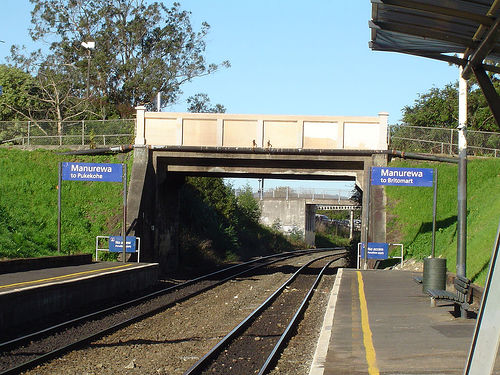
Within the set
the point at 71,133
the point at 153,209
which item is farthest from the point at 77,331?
the point at 71,133

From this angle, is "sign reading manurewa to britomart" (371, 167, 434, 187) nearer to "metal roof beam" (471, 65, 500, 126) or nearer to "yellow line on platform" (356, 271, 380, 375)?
"yellow line on platform" (356, 271, 380, 375)

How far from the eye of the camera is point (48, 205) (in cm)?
2745

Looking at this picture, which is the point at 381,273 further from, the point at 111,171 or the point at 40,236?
the point at 40,236

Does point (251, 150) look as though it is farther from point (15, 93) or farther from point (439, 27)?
point (15, 93)

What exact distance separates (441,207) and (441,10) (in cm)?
2333

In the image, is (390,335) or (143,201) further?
(143,201)

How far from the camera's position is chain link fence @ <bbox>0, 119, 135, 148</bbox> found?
1292 inches

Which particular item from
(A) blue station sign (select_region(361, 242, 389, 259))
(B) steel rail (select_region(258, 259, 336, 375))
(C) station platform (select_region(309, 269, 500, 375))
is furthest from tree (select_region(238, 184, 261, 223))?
(C) station platform (select_region(309, 269, 500, 375))

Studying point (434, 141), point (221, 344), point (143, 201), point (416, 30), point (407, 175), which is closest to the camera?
point (416, 30)

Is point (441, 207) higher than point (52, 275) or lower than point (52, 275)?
higher

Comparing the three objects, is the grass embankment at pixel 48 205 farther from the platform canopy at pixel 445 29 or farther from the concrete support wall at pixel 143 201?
the platform canopy at pixel 445 29

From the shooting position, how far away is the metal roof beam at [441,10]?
248 inches

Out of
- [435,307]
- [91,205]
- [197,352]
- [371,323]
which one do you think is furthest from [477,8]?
[91,205]

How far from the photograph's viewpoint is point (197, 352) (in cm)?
1199
